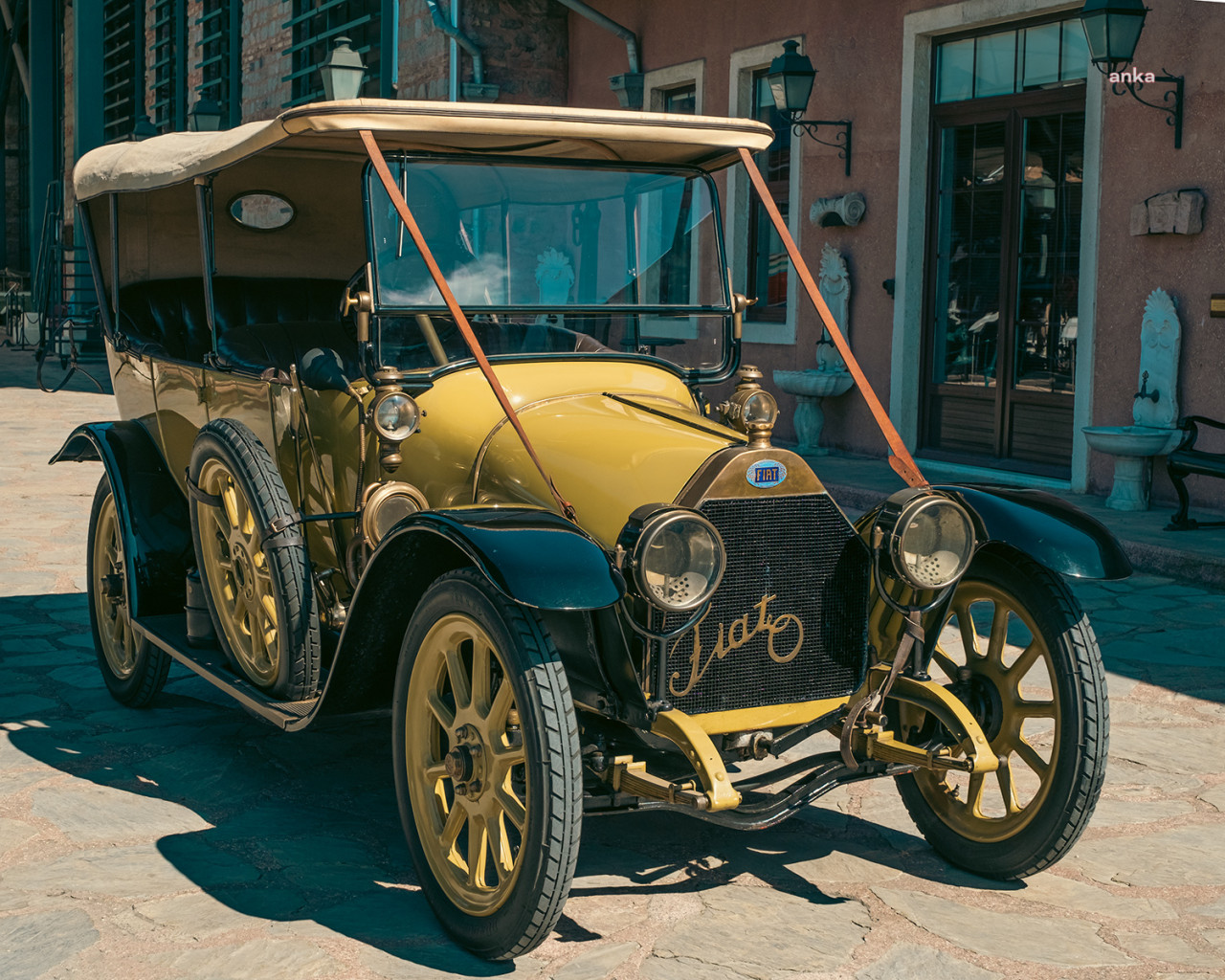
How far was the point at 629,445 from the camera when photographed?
3.53 m

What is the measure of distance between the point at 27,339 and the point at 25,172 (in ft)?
43.8

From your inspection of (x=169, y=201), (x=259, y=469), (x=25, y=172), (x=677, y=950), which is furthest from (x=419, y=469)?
(x=25, y=172)

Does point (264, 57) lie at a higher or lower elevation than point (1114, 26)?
higher

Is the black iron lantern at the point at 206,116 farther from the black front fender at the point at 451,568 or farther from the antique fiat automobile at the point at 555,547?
the black front fender at the point at 451,568

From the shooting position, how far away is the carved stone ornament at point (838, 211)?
11352mm

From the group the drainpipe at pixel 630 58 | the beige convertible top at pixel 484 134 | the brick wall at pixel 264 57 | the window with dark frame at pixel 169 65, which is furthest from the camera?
the window with dark frame at pixel 169 65

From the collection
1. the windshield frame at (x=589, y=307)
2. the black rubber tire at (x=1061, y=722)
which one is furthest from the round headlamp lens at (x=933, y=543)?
the windshield frame at (x=589, y=307)

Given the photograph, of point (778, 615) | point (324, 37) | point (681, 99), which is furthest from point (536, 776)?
point (324, 37)

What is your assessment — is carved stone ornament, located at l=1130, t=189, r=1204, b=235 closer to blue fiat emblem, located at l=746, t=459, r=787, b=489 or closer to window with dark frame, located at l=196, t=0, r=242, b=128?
blue fiat emblem, located at l=746, t=459, r=787, b=489

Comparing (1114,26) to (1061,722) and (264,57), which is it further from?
(264,57)

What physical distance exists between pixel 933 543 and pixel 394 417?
1374mm

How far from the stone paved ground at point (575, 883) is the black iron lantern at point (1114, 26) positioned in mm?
4680

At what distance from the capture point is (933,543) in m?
3.33

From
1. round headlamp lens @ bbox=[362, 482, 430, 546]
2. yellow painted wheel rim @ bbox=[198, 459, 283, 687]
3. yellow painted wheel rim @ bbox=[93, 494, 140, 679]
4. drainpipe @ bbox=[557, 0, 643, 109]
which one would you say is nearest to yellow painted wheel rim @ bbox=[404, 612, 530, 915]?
round headlamp lens @ bbox=[362, 482, 430, 546]
